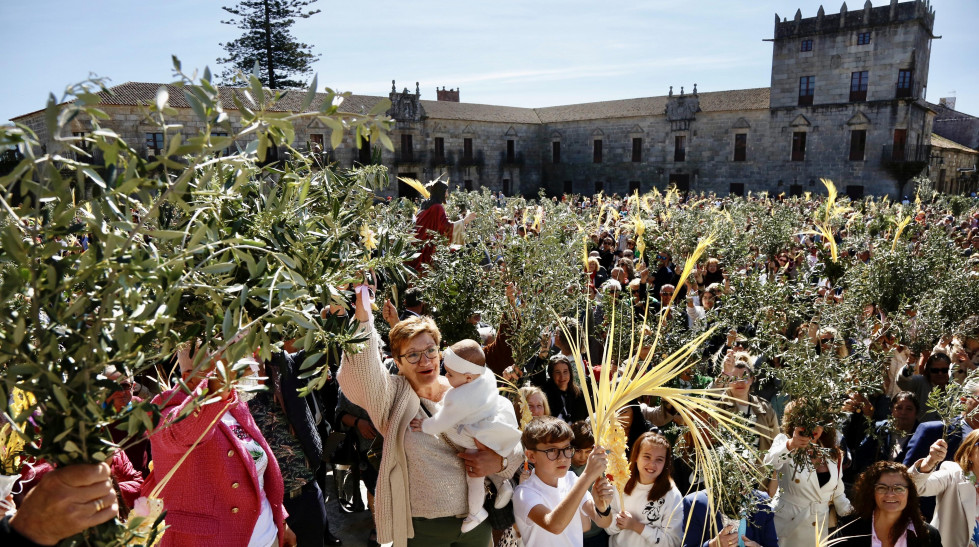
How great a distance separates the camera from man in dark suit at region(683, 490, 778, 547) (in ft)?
10.4

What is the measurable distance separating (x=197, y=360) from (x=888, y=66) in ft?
104

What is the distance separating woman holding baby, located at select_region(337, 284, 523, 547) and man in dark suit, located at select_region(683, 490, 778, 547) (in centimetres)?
122

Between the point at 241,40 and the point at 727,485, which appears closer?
the point at 727,485

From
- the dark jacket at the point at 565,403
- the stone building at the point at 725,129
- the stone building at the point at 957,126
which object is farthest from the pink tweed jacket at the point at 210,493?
the stone building at the point at 957,126

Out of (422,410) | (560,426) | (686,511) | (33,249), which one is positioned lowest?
(686,511)

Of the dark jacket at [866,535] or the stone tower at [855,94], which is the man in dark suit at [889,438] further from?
the stone tower at [855,94]

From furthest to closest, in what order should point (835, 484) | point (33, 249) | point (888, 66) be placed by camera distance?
point (888, 66), point (835, 484), point (33, 249)

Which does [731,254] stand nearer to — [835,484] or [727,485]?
[835,484]

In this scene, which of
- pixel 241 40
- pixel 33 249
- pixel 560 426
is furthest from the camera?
pixel 241 40

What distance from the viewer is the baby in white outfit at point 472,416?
2406 millimetres

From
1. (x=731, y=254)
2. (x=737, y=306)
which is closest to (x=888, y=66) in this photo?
(x=731, y=254)

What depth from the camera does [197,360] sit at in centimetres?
132

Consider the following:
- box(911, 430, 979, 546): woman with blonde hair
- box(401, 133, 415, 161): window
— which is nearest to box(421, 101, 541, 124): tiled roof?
box(401, 133, 415, 161): window

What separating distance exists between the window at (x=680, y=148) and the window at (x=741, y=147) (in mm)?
2415
